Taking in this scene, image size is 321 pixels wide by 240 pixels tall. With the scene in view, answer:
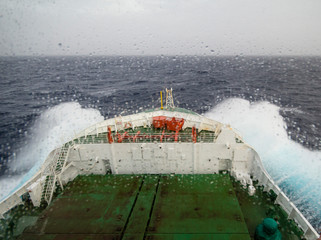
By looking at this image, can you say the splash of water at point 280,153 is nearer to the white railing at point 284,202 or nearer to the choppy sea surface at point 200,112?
the choppy sea surface at point 200,112

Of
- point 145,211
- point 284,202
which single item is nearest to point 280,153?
point 284,202

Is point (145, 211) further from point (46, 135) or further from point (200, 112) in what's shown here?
point (200, 112)

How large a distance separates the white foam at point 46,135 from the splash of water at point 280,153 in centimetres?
2274

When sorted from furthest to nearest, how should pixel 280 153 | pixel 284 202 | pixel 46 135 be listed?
1. pixel 46 135
2. pixel 280 153
3. pixel 284 202

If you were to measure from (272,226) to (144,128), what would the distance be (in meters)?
14.8

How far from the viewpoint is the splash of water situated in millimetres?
19969

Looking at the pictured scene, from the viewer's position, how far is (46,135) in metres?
35.5

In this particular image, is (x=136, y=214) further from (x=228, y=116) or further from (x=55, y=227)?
(x=228, y=116)

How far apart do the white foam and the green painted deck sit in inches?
325

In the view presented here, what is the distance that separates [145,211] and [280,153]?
2248 centimetres

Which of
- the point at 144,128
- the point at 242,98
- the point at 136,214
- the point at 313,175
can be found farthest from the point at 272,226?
the point at 242,98

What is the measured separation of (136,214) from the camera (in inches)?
A: 493

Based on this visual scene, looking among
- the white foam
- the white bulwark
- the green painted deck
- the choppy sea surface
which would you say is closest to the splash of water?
the choppy sea surface

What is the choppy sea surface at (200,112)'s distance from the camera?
24.6 m
